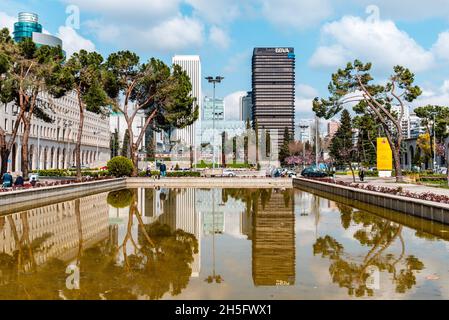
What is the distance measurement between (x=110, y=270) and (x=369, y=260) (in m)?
6.07

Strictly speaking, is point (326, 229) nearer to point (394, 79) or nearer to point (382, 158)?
point (394, 79)

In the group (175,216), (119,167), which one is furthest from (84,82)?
(175,216)

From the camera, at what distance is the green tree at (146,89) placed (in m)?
50.7

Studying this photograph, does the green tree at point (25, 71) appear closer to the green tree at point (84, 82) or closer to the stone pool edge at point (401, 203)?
the green tree at point (84, 82)

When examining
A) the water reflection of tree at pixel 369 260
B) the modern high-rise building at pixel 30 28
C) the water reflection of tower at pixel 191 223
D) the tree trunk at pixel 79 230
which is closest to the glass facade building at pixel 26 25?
the modern high-rise building at pixel 30 28

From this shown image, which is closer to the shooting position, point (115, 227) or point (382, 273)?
point (382, 273)

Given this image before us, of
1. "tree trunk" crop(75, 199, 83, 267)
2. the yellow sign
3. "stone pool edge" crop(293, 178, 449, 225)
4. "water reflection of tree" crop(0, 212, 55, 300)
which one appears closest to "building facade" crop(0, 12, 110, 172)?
the yellow sign

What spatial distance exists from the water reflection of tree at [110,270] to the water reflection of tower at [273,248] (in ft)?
5.29

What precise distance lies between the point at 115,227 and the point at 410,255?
10.1 metres

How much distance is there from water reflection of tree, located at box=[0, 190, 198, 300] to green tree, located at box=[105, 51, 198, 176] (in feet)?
123
